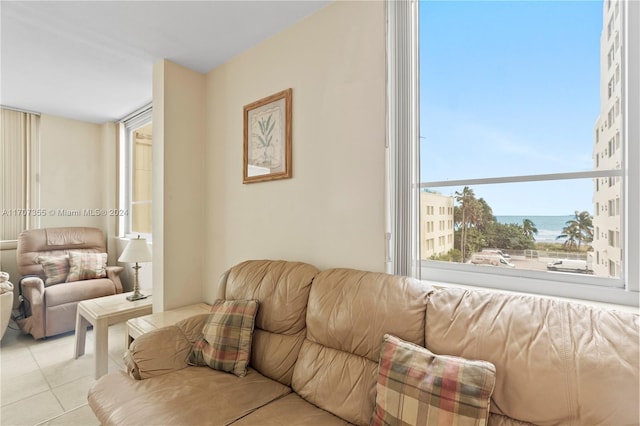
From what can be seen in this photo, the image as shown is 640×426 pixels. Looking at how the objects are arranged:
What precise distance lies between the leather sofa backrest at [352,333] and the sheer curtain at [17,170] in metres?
4.12

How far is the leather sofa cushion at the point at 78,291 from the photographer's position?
2.98 metres

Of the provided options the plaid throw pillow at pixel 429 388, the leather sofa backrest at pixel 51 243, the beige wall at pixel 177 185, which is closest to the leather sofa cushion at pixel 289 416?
the plaid throw pillow at pixel 429 388

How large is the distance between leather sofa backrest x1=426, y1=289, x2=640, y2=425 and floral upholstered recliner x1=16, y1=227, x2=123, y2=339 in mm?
3591

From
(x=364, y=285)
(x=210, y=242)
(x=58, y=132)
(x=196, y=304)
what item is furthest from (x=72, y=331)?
(x=364, y=285)

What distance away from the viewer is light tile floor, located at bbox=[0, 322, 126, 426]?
1.90 m

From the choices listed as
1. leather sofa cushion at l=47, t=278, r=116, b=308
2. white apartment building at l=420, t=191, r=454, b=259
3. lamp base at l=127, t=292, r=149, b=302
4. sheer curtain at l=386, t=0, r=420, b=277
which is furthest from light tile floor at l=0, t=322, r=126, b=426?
white apartment building at l=420, t=191, r=454, b=259

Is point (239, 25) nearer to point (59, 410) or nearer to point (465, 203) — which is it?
point (465, 203)

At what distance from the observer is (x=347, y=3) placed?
5.69 ft

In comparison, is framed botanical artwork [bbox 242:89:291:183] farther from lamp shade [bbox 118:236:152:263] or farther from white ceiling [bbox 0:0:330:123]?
lamp shade [bbox 118:236:152:263]

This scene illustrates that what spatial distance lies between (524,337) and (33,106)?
499cm

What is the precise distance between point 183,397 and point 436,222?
1.51 m

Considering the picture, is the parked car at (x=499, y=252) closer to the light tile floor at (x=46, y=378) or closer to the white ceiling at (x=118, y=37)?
the white ceiling at (x=118, y=37)

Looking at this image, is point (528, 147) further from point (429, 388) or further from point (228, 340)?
point (228, 340)

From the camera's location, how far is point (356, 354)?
135cm
